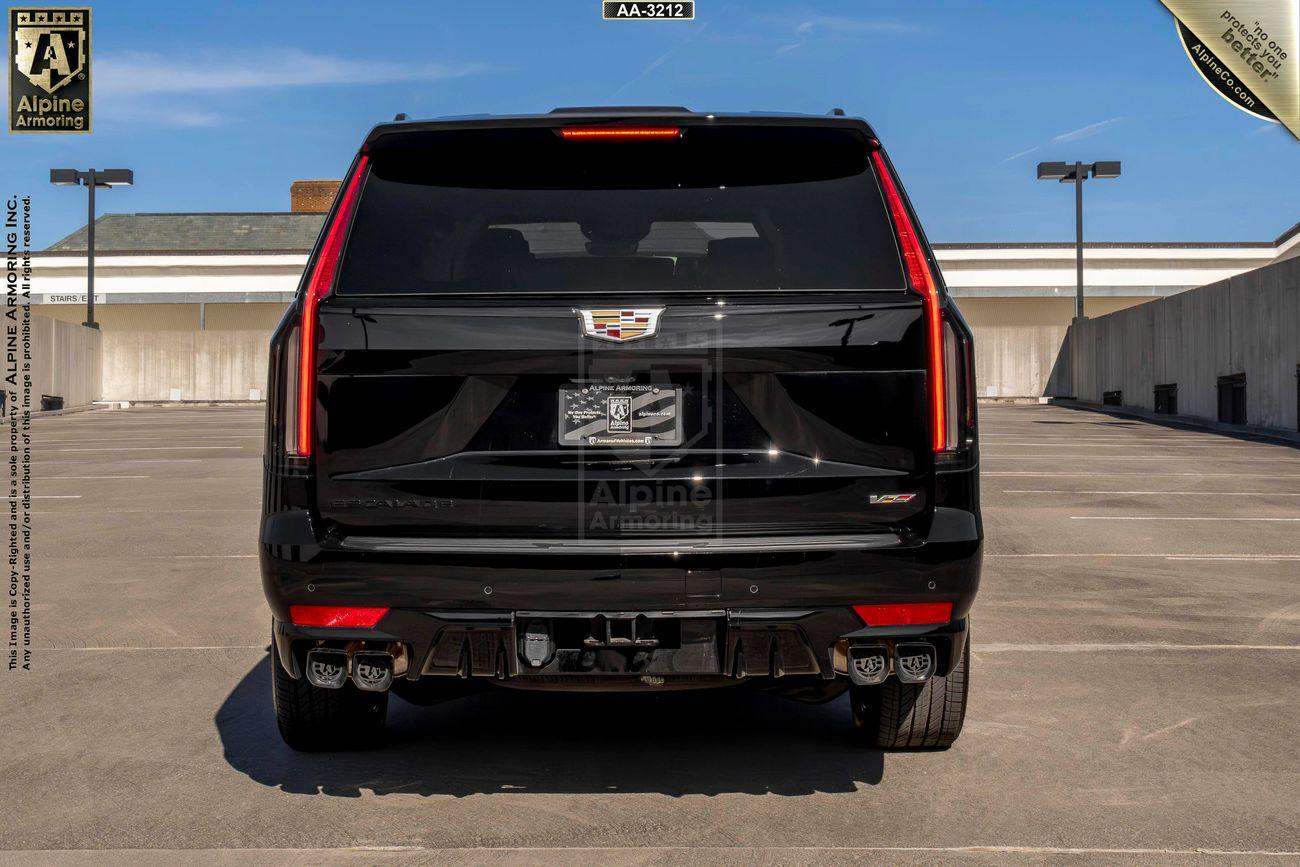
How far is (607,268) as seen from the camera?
396 centimetres

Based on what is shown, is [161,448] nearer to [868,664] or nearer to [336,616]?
[336,616]

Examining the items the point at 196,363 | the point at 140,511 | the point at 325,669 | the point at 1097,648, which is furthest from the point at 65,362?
the point at 325,669

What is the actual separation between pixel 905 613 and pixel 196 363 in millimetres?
40148

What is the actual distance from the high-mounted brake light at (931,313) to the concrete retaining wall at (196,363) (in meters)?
38.4

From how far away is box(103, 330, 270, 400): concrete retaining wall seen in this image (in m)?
40.5

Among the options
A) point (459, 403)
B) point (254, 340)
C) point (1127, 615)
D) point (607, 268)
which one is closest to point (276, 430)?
point (459, 403)

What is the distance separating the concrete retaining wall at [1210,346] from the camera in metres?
22.5

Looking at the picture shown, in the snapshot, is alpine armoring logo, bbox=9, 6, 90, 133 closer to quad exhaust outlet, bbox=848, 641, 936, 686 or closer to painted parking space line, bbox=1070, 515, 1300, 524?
painted parking space line, bbox=1070, 515, 1300, 524

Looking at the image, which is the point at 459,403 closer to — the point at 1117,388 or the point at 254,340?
the point at 1117,388

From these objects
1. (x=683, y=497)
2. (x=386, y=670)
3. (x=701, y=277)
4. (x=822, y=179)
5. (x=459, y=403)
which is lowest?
(x=386, y=670)

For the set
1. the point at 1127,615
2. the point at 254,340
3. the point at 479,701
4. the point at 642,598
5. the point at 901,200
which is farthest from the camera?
the point at 254,340

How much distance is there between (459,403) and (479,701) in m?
2.20

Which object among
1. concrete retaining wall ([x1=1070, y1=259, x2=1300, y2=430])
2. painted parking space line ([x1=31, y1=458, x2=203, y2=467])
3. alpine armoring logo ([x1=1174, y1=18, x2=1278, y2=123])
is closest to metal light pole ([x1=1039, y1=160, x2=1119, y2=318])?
concrete retaining wall ([x1=1070, y1=259, x2=1300, y2=430])

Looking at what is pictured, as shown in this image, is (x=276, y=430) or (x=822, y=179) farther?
(x=822, y=179)
